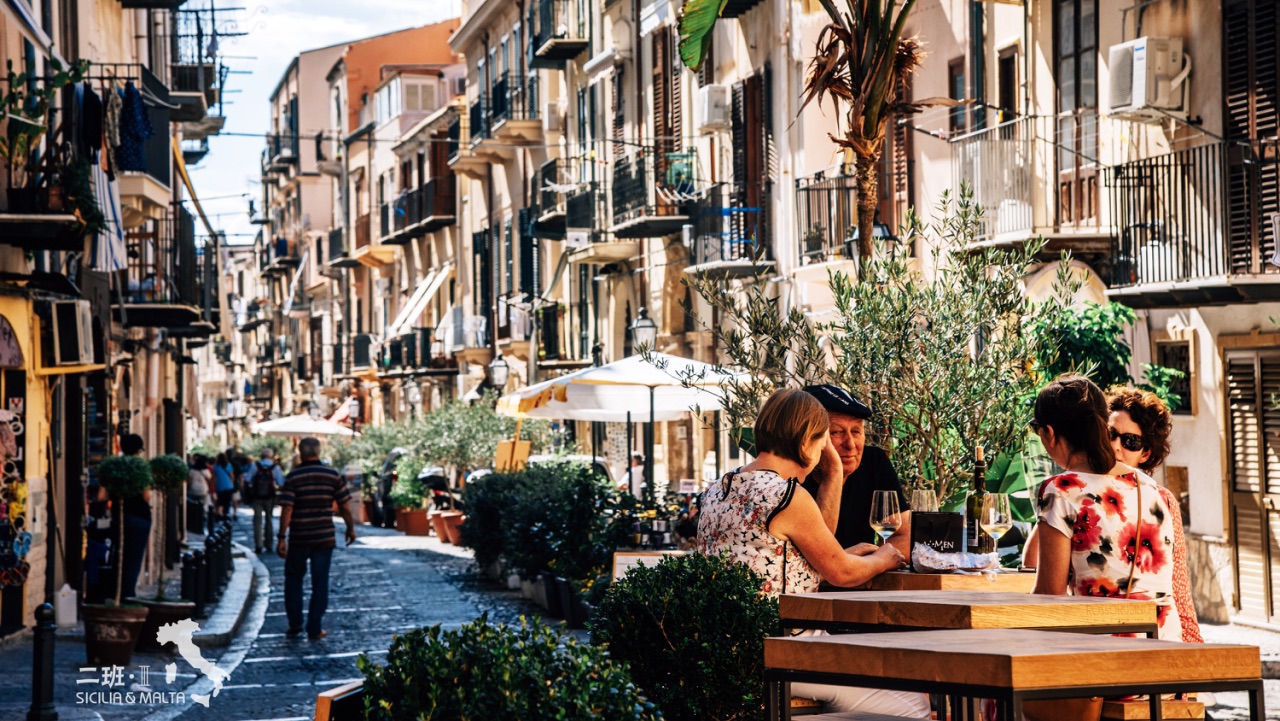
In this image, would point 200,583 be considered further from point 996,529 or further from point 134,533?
point 996,529

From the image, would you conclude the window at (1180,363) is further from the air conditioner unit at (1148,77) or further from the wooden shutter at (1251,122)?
the air conditioner unit at (1148,77)

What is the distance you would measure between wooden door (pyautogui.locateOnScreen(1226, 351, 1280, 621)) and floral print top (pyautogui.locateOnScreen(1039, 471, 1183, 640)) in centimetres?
1175

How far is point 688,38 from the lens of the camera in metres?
14.0

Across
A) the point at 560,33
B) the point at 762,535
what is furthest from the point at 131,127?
the point at 560,33

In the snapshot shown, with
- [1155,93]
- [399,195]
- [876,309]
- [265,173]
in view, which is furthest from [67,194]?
[265,173]

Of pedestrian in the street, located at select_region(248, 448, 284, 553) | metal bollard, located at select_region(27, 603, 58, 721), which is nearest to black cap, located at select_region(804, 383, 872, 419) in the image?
metal bollard, located at select_region(27, 603, 58, 721)

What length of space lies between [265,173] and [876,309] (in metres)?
78.0

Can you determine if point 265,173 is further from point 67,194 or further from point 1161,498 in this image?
point 1161,498

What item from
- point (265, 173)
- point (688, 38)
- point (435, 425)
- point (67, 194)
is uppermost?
point (265, 173)

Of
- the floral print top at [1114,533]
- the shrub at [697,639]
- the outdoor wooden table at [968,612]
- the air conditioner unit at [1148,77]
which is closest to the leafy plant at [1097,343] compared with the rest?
the air conditioner unit at [1148,77]

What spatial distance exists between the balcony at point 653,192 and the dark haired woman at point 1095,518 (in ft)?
77.3

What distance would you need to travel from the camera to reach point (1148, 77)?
1719 cm

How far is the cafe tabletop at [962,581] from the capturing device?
6664 mm

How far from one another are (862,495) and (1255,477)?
1100cm
